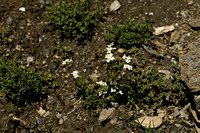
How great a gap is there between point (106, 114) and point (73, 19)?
2.73 m

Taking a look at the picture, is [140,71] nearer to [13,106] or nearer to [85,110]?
[85,110]

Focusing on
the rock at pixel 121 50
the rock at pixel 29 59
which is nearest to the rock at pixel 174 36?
the rock at pixel 121 50

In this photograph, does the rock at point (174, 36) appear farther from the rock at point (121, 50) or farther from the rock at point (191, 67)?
the rock at point (121, 50)

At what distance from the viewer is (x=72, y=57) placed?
5848mm

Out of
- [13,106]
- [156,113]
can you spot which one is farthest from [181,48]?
[13,106]

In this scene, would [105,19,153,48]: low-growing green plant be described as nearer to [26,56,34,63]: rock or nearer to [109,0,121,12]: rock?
[109,0,121,12]: rock

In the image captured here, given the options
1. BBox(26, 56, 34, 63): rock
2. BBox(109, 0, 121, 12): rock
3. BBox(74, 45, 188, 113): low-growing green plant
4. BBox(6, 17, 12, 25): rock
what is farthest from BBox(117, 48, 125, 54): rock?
BBox(6, 17, 12, 25): rock

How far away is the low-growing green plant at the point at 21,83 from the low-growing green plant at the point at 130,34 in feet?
6.52

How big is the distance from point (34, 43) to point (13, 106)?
6.01 ft

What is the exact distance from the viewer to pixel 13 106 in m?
5.09

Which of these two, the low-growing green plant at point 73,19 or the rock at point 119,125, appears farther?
the low-growing green plant at point 73,19

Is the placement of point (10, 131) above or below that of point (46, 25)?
below

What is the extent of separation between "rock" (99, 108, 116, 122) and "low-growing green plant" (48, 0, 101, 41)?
215 centimetres

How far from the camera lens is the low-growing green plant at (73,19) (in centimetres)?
598
